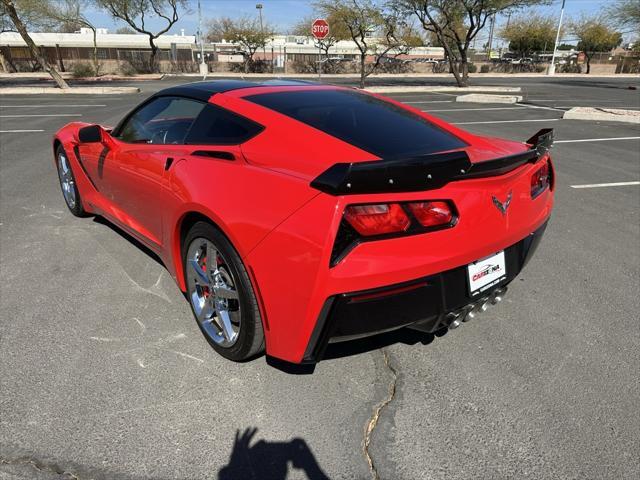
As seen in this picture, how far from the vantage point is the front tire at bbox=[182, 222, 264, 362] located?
2176 millimetres

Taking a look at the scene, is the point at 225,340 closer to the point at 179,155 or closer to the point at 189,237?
the point at 189,237

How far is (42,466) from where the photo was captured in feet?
6.13

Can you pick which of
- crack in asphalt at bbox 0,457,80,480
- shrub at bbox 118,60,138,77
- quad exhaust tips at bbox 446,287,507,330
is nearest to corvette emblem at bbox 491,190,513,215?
quad exhaust tips at bbox 446,287,507,330

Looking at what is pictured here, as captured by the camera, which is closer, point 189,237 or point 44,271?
point 189,237

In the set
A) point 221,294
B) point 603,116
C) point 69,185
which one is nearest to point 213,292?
point 221,294

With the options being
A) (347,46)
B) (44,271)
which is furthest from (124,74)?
(44,271)

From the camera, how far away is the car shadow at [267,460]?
6.12 ft

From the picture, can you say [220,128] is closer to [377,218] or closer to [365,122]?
[365,122]

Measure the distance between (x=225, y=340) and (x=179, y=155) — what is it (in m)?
1.11

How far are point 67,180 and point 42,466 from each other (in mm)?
3521

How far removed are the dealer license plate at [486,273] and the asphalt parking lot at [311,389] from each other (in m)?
0.56

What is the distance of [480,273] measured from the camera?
2.16m

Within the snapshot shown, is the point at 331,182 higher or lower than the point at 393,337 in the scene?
higher

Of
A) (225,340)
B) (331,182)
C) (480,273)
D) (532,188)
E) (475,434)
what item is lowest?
(475,434)
